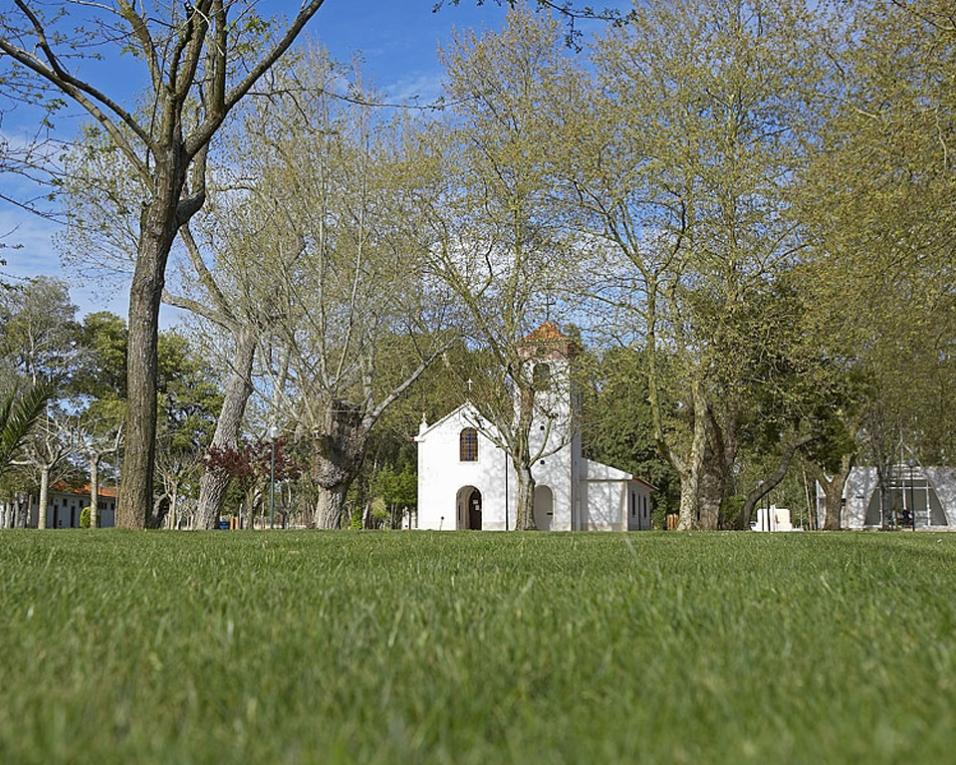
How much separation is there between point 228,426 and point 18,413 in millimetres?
22401

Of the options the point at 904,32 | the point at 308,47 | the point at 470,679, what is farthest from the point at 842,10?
the point at 470,679

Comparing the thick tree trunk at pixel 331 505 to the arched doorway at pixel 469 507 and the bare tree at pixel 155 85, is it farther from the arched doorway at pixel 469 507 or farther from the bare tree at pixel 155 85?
the arched doorway at pixel 469 507

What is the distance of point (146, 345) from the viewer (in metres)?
15.9

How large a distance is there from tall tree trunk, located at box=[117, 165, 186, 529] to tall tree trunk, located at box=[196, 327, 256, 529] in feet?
47.1

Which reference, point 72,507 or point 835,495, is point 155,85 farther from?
point 72,507

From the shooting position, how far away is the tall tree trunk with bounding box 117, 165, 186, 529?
15.4m

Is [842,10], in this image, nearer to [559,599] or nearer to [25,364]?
[559,599]

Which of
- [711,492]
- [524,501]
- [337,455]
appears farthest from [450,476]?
[337,455]

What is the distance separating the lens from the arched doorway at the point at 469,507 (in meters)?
53.9

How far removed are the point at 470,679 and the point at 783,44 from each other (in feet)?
92.4

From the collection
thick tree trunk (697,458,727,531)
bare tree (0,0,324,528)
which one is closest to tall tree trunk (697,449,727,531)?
thick tree trunk (697,458,727,531)

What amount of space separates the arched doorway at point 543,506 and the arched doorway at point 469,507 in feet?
10.9

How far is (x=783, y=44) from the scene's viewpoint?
90.3 ft

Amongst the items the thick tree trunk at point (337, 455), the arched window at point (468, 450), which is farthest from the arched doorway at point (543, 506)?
the thick tree trunk at point (337, 455)
